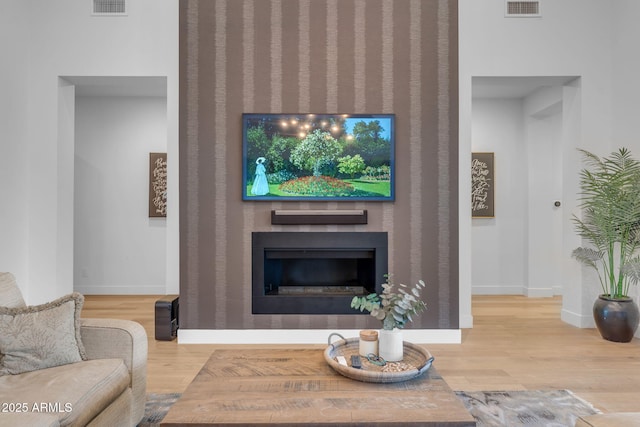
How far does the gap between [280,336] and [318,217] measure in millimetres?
1098

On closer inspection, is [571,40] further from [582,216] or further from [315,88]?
[315,88]

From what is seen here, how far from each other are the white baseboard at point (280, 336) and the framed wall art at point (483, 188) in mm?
2616

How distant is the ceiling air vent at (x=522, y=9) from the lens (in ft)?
14.1

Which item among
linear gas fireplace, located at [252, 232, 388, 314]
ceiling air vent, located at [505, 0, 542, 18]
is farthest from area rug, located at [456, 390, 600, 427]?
ceiling air vent, located at [505, 0, 542, 18]

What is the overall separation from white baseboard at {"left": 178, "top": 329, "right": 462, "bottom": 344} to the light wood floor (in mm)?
74

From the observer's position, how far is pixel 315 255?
381 centimetres

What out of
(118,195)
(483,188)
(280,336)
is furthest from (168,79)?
(483,188)

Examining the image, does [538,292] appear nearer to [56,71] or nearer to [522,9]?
[522,9]

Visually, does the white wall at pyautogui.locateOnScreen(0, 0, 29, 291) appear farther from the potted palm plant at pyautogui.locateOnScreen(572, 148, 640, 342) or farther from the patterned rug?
the potted palm plant at pyautogui.locateOnScreen(572, 148, 640, 342)

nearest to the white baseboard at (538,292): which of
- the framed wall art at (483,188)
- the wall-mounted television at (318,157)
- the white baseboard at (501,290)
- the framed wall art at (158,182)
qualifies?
the white baseboard at (501,290)

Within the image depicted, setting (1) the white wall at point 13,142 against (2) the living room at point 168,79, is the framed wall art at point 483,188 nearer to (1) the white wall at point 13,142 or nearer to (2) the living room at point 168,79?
(2) the living room at point 168,79

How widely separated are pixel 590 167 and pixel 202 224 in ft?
12.7

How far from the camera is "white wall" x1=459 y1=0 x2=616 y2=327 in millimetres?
4293

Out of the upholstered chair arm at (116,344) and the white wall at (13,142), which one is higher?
the white wall at (13,142)
